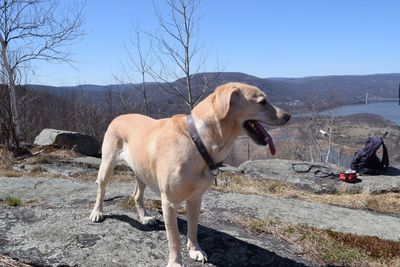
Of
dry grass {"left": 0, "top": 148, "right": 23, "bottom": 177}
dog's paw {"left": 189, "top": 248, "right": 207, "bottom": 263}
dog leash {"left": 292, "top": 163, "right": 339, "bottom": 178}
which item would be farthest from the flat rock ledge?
dog leash {"left": 292, "top": 163, "right": 339, "bottom": 178}

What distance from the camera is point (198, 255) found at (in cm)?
406

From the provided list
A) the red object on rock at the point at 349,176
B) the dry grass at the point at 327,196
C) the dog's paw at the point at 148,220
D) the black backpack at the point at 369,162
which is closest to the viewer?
the dog's paw at the point at 148,220

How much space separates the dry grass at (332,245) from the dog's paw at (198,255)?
1.02 m

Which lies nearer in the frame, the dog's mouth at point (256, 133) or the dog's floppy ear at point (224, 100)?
the dog's floppy ear at point (224, 100)

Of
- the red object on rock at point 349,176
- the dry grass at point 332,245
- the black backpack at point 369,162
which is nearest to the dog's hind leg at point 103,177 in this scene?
the dry grass at point 332,245

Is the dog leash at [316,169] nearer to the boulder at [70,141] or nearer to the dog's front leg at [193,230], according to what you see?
the boulder at [70,141]

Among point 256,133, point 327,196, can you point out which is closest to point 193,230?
point 256,133

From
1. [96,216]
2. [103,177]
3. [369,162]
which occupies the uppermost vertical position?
[103,177]

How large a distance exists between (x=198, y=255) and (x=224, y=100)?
1570 millimetres

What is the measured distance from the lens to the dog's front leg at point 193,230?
406 centimetres

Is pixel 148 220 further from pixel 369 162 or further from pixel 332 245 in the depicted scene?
pixel 369 162

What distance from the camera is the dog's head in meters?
3.57

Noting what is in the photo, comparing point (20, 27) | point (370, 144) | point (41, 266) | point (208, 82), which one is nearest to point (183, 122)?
point (41, 266)

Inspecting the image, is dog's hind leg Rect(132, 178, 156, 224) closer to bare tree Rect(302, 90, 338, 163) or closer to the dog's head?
the dog's head
